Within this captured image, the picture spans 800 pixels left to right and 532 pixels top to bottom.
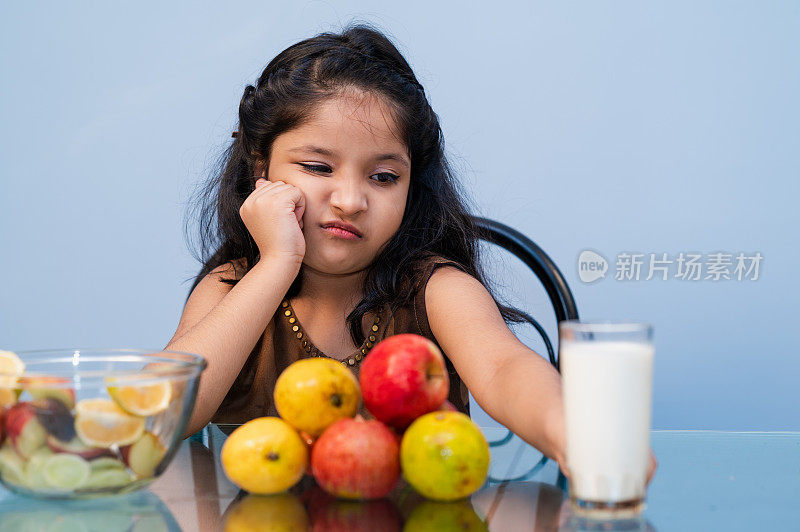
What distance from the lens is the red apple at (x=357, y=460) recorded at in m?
0.62

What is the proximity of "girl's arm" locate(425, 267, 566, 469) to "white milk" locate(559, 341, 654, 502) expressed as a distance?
8 centimetres

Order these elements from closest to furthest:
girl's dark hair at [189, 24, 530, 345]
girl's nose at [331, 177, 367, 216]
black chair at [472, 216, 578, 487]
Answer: girl's nose at [331, 177, 367, 216], girl's dark hair at [189, 24, 530, 345], black chair at [472, 216, 578, 487]

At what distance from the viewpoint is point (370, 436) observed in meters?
0.63

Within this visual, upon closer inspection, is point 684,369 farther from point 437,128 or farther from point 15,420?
point 15,420

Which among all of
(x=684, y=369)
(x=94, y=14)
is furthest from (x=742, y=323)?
(x=94, y=14)

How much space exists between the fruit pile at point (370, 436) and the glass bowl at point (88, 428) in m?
0.07

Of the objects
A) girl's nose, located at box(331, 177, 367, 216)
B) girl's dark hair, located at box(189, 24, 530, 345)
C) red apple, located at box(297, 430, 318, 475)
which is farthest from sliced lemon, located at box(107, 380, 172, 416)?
girl's dark hair, located at box(189, 24, 530, 345)

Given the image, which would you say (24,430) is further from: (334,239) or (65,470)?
(334,239)

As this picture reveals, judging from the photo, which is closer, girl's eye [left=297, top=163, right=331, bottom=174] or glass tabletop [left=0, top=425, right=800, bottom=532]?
glass tabletop [left=0, top=425, right=800, bottom=532]

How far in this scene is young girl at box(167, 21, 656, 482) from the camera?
1106 millimetres

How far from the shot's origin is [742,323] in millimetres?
2584

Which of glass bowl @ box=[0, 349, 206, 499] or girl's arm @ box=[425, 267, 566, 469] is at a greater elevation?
glass bowl @ box=[0, 349, 206, 499]

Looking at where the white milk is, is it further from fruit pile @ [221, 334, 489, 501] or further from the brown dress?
the brown dress

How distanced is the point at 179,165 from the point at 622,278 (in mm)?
1421
